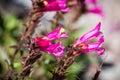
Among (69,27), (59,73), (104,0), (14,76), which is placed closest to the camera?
(59,73)

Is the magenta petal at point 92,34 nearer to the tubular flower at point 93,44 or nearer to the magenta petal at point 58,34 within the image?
the tubular flower at point 93,44

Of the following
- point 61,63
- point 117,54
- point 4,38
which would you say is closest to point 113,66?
point 117,54

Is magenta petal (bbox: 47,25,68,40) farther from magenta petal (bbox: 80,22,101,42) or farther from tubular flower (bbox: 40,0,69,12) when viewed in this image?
tubular flower (bbox: 40,0,69,12)

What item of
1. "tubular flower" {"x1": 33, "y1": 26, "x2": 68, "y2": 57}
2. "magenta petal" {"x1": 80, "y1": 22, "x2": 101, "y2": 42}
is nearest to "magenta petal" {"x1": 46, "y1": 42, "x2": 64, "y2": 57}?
"tubular flower" {"x1": 33, "y1": 26, "x2": 68, "y2": 57}

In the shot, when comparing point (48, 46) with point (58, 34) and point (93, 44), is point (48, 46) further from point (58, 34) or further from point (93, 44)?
point (93, 44)

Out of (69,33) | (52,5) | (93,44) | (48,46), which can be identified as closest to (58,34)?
(48,46)

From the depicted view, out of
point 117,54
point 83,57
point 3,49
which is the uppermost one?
point 3,49

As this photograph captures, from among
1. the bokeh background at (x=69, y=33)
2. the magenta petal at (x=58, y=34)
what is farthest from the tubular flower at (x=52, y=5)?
the magenta petal at (x=58, y=34)

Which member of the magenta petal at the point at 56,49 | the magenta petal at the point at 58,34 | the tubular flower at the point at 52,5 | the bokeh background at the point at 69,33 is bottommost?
the bokeh background at the point at 69,33

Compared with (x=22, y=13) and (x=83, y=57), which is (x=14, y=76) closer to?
(x=83, y=57)
